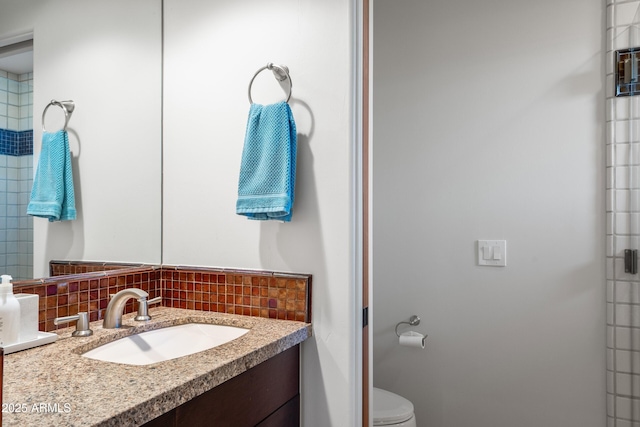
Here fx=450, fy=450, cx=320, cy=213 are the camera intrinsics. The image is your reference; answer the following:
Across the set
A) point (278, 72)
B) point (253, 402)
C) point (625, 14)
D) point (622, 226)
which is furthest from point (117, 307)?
point (625, 14)

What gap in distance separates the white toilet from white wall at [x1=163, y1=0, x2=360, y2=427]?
436 millimetres

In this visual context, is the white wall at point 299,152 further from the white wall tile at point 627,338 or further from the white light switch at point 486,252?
the white wall tile at point 627,338

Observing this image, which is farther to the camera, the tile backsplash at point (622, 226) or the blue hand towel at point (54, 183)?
the tile backsplash at point (622, 226)

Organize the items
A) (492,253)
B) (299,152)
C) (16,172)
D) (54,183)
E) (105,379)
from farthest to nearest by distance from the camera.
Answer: (492,253) → (299,152) → (54,183) → (16,172) → (105,379)

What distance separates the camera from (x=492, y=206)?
2.04 meters

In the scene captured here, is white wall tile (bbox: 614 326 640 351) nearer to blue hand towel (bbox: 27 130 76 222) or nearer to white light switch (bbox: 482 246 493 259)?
white light switch (bbox: 482 246 493 259)

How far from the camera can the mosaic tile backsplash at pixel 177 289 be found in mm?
1249

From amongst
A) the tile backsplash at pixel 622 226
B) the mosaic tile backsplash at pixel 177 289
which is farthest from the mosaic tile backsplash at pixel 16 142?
the tile backsplash at pixel 622 226

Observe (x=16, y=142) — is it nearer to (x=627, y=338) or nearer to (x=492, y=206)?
(x=492, y=206)

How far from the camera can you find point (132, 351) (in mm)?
1236

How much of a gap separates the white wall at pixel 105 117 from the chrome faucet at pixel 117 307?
0.65 ft

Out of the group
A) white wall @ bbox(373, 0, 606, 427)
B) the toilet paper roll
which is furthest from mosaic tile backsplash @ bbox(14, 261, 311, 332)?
white wall @ bbox(373, 0, 606, 427)

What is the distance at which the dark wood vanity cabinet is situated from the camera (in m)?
0.91

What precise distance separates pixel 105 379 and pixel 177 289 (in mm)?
712
